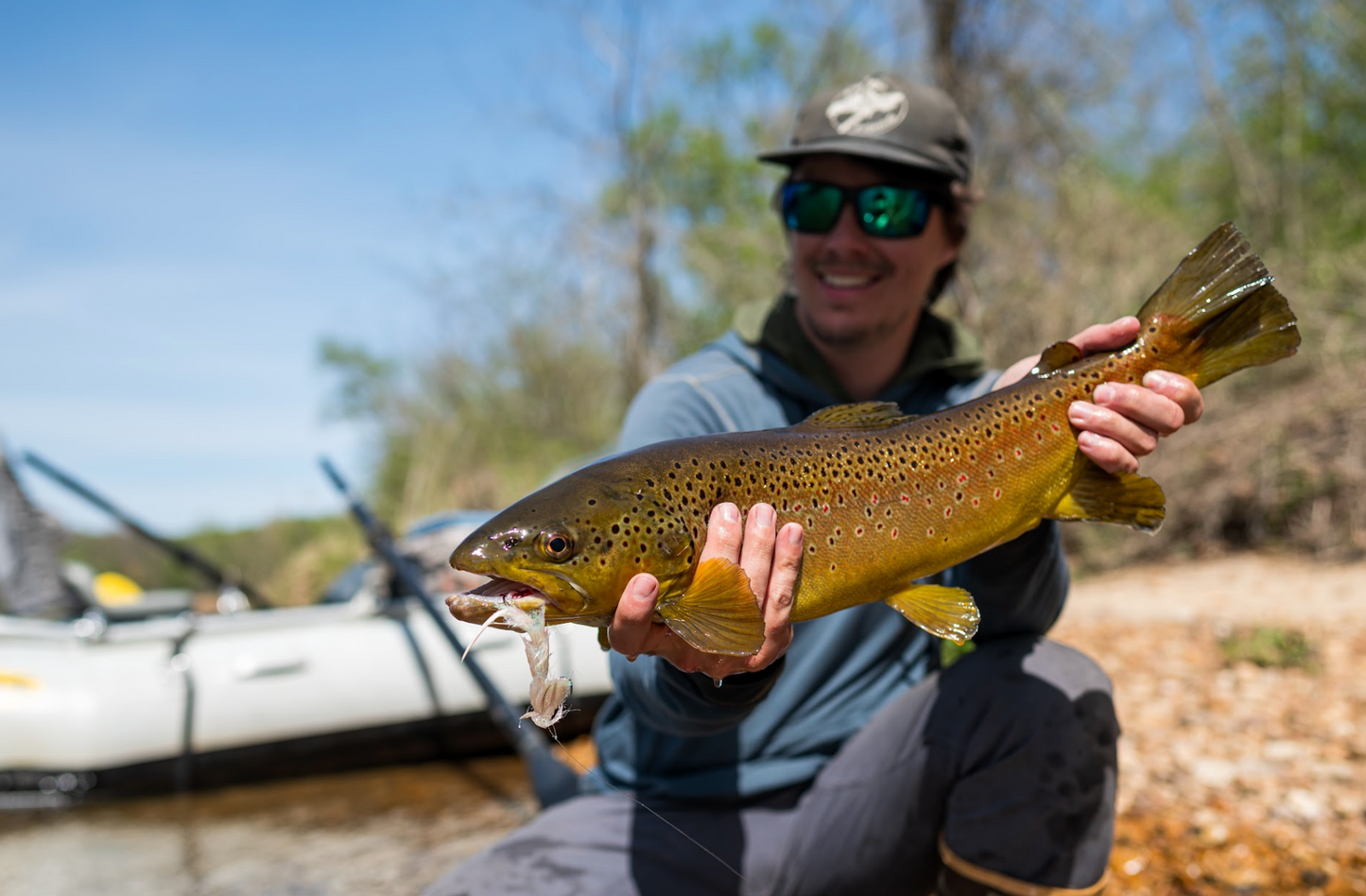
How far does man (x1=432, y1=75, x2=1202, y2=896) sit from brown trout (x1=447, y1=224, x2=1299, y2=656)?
0.36 ft

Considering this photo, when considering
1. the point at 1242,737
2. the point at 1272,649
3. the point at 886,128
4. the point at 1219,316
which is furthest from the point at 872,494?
the point at 1272,649

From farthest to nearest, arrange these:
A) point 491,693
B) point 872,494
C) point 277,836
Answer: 1. point 491,693
2. point 277,836
3. point 872,494

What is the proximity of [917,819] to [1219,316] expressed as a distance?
1.66 metres

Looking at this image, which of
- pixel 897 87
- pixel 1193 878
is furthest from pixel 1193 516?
pixel 897 87

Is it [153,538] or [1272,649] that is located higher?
[1272,649]

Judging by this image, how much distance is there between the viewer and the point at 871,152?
11.1 ft

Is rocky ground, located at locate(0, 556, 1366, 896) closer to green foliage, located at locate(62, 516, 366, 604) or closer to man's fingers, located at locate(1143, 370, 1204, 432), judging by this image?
man's fingers, located at locate(1143, 370, 1204, 432)

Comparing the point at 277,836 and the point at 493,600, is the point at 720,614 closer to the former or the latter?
the point at 493,600

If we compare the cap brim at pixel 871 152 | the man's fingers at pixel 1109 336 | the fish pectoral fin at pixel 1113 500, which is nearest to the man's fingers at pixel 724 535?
the fish pectoral fin at pixel 1113 500

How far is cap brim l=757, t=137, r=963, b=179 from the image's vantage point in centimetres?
339

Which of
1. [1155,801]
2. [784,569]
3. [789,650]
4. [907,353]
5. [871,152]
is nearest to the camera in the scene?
[784,569]

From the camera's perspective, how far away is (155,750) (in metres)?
6.41

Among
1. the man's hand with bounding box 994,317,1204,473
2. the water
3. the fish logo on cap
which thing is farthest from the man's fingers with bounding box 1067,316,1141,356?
the water

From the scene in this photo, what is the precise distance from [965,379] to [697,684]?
177 centimetres
